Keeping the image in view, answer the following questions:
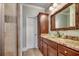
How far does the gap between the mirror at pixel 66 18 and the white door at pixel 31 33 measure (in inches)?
16.7

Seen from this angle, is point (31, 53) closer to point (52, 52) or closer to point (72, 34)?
point (52, 52)

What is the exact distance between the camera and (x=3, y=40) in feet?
4.85

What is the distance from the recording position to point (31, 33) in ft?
5.29

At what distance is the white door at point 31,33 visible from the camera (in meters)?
1.61

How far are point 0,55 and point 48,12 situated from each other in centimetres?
92

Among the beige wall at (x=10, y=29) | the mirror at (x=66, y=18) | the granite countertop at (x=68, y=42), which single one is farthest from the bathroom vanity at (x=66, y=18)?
the beige wall at (x=10, y=29)

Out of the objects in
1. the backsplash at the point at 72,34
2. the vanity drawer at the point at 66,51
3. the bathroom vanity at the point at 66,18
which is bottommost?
the vanity drawer at the point at 66,51

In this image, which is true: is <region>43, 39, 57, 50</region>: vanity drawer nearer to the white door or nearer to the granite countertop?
the granite countertop

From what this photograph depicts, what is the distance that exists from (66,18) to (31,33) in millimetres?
572

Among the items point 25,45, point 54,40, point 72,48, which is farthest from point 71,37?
point 25,45

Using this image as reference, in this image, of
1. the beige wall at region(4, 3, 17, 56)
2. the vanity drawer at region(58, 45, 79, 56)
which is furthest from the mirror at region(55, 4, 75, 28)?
the beige wall at region(4, 3, 17, 56)

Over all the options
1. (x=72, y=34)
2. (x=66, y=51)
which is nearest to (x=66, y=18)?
(x=72, y=34)

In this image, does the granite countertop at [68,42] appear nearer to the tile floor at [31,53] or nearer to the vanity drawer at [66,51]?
the vanity drawer at [66,51]

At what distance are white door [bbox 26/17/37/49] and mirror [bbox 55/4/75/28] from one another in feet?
1.39
